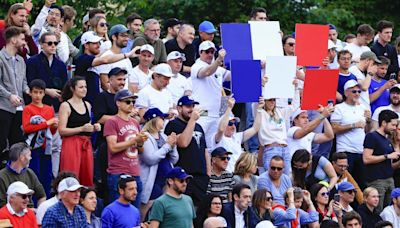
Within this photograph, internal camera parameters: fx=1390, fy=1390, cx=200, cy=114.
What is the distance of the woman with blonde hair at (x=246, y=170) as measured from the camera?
19.6m

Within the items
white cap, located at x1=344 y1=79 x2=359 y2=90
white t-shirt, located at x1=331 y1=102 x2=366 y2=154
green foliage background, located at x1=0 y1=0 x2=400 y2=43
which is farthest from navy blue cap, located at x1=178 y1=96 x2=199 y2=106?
green foliage background, located at x1=0 y1=0 x2=400 y2=43

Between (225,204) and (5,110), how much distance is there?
3.22 metres

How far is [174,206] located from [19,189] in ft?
7.33

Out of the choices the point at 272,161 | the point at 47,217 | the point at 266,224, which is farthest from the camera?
the point at 272,161

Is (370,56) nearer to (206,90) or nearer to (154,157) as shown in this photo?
(206,90)

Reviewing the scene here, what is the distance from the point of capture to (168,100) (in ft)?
65.4

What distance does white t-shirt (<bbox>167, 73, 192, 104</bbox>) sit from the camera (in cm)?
2078

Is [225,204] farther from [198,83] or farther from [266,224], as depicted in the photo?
[198,83]

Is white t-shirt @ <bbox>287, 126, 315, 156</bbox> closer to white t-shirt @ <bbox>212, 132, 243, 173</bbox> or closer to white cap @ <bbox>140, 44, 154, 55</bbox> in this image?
white t-shirt @ <bbox>212, 132, 243, 173</bbox>

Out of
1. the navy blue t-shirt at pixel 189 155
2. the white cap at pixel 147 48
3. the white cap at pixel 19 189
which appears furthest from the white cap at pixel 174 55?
the white cap at pixel 19 189

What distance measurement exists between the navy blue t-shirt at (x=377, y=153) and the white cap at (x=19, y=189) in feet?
23.0

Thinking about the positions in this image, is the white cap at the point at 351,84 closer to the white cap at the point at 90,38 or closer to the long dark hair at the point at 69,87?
the white cap at the point at 90,38

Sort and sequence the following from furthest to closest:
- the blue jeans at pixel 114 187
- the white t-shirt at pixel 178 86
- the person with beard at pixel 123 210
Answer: the white t-shirt at pixel 178 86 → the blue jeans at pixel 114 187 → the person with beard at pixel 123 210

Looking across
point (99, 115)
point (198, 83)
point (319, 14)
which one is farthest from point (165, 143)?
point (319, 14)
